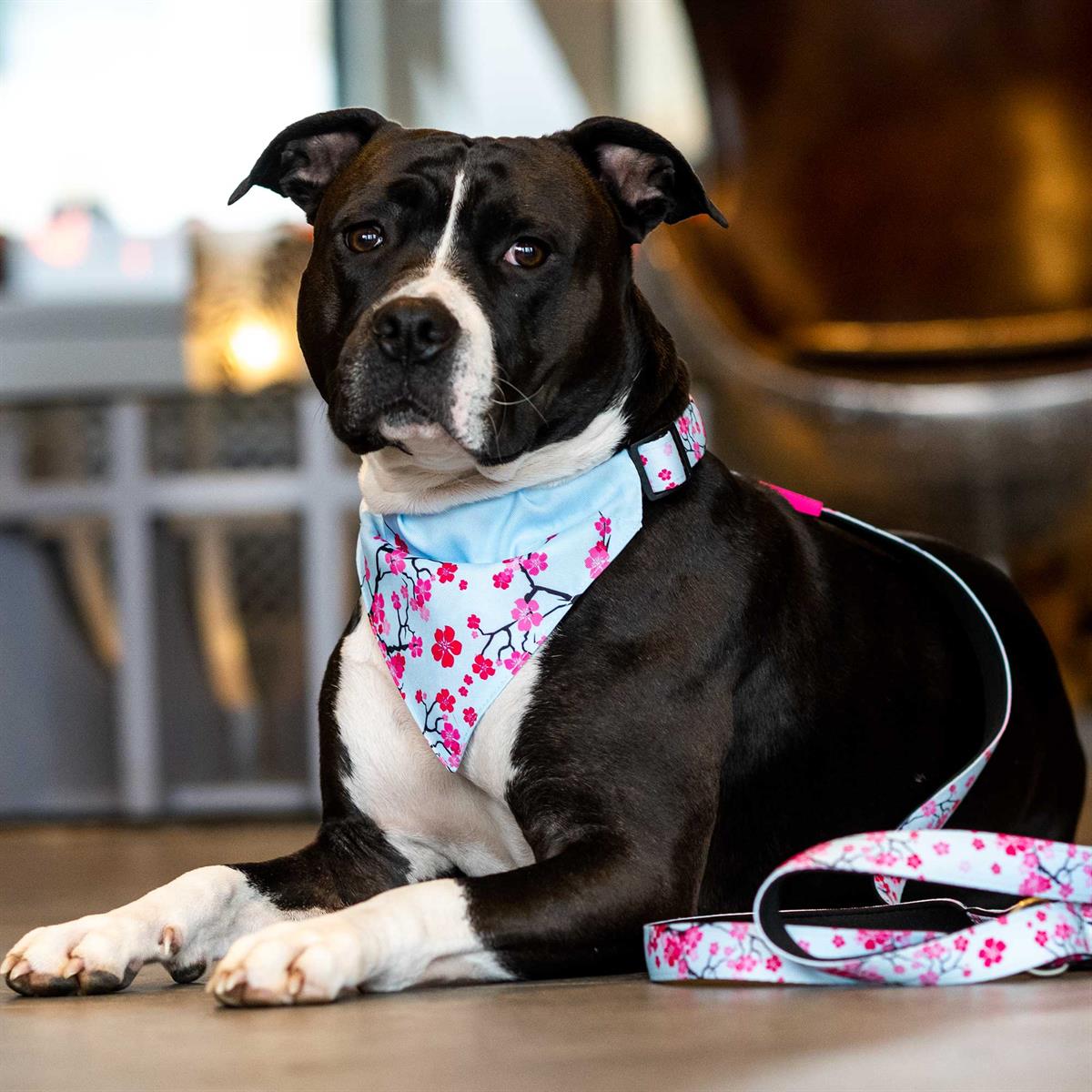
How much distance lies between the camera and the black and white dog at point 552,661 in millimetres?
1737

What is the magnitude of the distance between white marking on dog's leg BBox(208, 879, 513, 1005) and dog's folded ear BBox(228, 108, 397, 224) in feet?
3.34

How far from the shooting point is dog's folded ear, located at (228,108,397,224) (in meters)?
2.20

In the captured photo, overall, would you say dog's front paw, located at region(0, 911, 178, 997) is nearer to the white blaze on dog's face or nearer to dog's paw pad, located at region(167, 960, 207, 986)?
dog's paw pad, located at region(167, 960, 207, 986)

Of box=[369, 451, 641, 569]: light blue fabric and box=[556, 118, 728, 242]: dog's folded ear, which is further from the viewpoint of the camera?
box=[556, 118, 728, 242]: dog's folded ear

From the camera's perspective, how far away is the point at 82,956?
169 cm

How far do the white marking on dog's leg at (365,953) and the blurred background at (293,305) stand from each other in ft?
8.18

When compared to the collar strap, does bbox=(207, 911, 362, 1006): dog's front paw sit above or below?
below

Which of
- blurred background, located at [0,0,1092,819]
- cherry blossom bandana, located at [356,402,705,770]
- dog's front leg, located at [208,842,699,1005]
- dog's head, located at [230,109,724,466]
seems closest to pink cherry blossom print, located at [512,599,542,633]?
cherry blossom bandana, located at [356,402,705,770]

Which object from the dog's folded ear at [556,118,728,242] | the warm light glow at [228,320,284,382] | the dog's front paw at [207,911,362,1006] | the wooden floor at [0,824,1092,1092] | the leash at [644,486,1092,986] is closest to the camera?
the wooden floor at [0,824,1092,1092]

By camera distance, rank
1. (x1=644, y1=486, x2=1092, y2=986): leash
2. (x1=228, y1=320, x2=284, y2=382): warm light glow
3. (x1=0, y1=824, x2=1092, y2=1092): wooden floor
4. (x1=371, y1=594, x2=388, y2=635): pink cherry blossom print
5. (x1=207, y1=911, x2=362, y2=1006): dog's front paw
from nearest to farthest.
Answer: (x1=0, y1=824, x2=1092, y2=1092): wooden floor
(x1=207, y1=911, x2=362, y2=1006): dog's front paw
(x1=644, y1=486, x2=1092, y2=986): leash
(x1=371, y1=594, x2=388, y2=635): pink cherry blossom print
(x1=228, y1=320, x2=284, y2=382): warm light glow

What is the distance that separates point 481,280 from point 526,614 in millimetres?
399

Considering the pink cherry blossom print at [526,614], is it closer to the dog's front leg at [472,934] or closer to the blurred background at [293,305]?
the dog's front leg at [472,934]

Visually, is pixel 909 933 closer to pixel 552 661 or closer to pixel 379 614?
pixel 552 661

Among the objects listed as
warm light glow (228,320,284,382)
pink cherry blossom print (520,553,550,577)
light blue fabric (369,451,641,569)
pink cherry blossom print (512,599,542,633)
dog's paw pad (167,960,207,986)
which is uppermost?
light blue fabric (369,451,641,569)
